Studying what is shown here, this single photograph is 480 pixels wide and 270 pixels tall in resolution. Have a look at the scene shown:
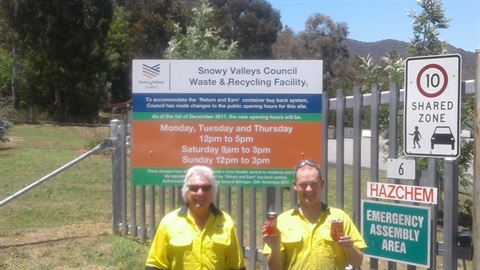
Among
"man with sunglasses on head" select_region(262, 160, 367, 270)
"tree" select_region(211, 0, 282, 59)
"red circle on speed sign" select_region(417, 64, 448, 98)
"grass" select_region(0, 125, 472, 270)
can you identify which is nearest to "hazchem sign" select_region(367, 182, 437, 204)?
"red circle on speed sign" select_region(417, 64, 448, 98)

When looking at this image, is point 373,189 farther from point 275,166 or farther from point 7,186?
point 7,186

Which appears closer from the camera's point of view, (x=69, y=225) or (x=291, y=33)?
(x=69, y=225)

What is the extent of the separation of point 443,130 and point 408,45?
7.45 metres

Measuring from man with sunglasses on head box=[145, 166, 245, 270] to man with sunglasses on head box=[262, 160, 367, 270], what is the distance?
0.84 feet

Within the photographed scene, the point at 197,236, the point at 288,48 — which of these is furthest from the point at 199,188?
the point at 288,48

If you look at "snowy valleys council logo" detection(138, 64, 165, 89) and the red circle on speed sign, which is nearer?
the red circle on speed sign

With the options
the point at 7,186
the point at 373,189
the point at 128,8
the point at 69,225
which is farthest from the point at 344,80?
the point at 373,189

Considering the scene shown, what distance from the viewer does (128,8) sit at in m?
53.9

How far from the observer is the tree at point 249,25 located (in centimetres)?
5684

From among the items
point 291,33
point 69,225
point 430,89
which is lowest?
point 69,225

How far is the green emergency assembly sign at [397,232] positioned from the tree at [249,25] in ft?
168

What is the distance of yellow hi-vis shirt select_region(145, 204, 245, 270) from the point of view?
4430 mm

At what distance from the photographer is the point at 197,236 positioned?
446cm

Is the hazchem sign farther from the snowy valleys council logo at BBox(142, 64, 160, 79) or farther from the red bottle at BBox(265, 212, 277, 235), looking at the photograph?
the snowy valleys council logo at BBox(142, 64, 160, 79)
